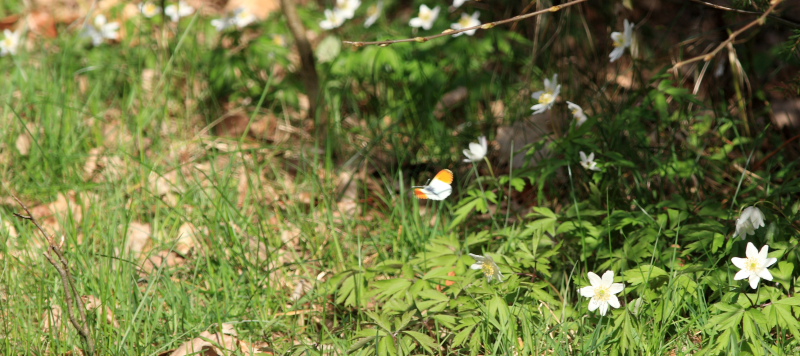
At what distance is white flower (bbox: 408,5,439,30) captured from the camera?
10.5 ft

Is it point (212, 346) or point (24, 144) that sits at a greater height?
point (24, 144)

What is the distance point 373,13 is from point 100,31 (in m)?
1.42

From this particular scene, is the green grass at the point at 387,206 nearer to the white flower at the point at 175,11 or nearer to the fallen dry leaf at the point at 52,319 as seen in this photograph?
the fallen dry leaf at the point at 52,319

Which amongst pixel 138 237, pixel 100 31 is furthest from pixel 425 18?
pixel 100 31

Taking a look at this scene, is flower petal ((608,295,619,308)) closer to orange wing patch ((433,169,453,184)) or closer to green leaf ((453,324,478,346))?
green leaf ((453,324,478,346))

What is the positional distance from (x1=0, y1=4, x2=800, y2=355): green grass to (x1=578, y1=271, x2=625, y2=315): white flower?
0.23 feet

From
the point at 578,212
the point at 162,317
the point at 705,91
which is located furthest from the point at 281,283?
the point at 705,91

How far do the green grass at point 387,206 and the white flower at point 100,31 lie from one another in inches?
3.3

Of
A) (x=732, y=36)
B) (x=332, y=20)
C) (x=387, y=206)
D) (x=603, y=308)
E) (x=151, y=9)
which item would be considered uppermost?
(x=732, y=36)

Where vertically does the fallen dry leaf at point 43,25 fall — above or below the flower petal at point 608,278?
above

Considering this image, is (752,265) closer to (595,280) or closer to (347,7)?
(595,280)

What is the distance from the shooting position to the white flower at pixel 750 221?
179cm

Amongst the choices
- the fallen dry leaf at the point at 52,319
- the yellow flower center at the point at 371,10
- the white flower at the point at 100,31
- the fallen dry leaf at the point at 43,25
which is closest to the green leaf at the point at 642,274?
the fallen dry leaf at the point at 52,319

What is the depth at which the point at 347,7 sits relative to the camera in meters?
3.58
